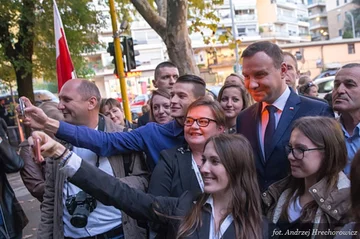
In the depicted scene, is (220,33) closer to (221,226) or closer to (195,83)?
(195,83)

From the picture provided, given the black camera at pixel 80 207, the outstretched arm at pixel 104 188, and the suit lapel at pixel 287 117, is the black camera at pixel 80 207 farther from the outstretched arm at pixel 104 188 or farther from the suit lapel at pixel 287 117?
the suit lapel at pixel 287 117

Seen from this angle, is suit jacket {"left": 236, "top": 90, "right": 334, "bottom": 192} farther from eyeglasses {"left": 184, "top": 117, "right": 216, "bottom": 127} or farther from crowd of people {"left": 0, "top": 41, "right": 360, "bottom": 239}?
eyeglasses {"left": 184, "top": 117, "right": 216, "bottom": 127}

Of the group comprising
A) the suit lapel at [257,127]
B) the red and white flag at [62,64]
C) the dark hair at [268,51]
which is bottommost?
the suit lapel at [257,127]

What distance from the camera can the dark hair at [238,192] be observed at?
6.07 feet

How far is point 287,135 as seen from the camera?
2299 millimetres

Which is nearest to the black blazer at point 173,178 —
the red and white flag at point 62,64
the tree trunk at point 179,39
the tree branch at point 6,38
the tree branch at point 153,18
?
the red and white flag at point 62,64

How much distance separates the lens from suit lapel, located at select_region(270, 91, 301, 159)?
231 centimetres

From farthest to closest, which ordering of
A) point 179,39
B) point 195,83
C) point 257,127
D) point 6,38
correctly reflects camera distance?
point 6,38 → point 179,39 → point 195,83 → point 257,127

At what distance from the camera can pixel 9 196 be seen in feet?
10.9

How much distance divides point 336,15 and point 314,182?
77.7 metres

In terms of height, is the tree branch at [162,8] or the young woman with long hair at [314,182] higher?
the tree branch at [162,8]

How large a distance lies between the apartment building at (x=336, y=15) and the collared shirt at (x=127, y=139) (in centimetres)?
7236

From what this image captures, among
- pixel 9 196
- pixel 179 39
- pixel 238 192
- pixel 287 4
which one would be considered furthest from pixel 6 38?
pixel 287 4

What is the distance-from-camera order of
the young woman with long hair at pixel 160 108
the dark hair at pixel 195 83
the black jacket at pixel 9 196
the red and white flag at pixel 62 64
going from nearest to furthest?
the dark hair at pixel 195 83 → the black jacket at pixel 9 196 → the young woman with long hair at pixel 160 108 → the red and white flag at pixel 62 64
